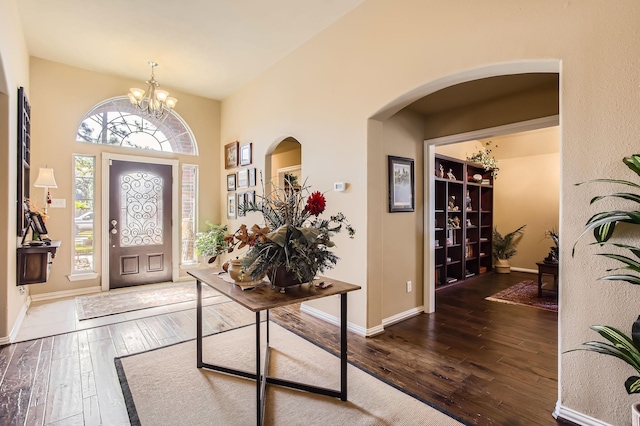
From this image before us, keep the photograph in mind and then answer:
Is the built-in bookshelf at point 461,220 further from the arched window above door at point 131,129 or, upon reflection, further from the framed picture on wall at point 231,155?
the arched window above door at point 131,129

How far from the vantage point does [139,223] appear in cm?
519

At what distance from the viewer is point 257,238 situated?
1.83 metres

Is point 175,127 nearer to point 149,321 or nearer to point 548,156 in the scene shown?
point 149,321

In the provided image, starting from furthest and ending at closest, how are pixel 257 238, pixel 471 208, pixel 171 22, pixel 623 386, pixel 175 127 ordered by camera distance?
pixel 471 208 < pixel 175 127 < pixel 171 22 < pixel 257 238 < pixel 623 386

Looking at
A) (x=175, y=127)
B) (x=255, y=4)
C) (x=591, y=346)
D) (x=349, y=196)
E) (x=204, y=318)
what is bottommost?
(x=204, y=318)

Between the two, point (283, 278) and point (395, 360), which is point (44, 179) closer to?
point (283, 278)

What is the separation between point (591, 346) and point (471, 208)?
4849mm

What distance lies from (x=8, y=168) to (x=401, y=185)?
3.92m

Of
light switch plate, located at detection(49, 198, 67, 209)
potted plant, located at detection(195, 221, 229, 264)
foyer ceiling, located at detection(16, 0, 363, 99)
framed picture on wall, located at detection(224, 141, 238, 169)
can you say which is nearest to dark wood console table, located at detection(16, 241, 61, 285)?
light switch plate, located at detection(49, 198, 67, 209)

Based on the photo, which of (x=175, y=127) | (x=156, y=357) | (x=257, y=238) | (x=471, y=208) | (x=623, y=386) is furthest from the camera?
(x=471, y=208)

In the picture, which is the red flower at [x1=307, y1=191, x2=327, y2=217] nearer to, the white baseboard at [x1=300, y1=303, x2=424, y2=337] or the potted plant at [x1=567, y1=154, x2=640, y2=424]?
the potted plant at [x1=567, y1=154, x2=640, y2=424]

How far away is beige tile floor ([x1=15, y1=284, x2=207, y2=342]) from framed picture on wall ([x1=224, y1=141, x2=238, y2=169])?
95.4 inches

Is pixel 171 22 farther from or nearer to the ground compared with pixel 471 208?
farther from the ground

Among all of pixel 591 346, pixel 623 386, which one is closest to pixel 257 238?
pixel 591 346
